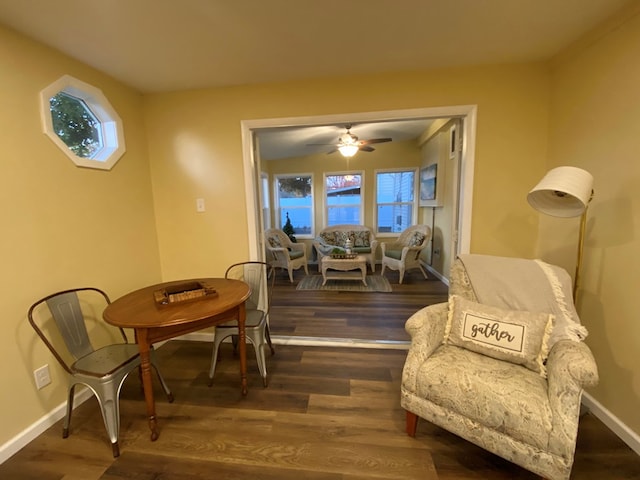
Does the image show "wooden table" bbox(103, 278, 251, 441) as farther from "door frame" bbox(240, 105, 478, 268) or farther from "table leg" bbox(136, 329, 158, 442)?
"door frame" bbox(240, 105, 478, 268)

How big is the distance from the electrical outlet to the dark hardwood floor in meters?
0.28

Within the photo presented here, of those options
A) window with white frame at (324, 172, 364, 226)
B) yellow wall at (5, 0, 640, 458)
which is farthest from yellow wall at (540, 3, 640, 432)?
window with white frame at (324, 172, 364, 226)

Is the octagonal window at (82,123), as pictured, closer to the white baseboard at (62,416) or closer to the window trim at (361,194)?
the white baseboard at (62,416)

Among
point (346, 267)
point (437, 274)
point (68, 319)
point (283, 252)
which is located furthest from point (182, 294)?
point (437, 274)

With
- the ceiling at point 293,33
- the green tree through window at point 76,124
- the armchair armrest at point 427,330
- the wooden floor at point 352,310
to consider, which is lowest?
the wooden floor at point 352,310

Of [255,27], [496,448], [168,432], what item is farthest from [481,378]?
[255,27]

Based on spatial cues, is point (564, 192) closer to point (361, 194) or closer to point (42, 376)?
point (42, 376)

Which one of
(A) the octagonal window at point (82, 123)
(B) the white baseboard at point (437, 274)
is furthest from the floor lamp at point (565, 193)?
(A) the octagonal window at point (82, 123)

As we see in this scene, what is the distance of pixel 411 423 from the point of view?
156cm

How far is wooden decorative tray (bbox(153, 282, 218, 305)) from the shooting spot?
5.61 ft

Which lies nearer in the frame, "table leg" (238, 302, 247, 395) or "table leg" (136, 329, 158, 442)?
"table leg" (136, 329, 158, 442)

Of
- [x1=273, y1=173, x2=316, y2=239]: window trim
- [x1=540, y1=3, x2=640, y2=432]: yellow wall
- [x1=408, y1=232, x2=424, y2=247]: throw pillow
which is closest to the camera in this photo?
[x1=540, y1=3, x2=640, y2=432]: yellow wall

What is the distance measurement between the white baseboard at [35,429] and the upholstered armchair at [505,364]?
7.15 feet

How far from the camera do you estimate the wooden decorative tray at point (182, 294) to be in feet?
5.61
